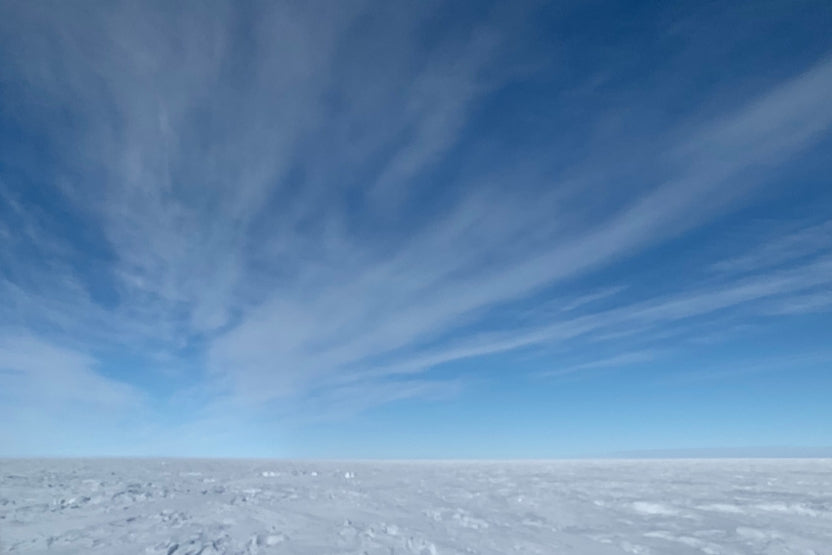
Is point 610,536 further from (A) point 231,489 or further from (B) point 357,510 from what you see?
(A) point 231,489

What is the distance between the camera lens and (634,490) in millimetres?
16453

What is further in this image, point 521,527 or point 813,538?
point 521,527

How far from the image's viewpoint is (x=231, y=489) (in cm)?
1565

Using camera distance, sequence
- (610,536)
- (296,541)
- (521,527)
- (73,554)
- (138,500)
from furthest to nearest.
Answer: (138,500) → (521,527) → (610,536) → (296,541) → (73,554)

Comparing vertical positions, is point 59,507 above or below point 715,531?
above

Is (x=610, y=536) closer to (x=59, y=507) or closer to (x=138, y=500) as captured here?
(x=138, y=500)

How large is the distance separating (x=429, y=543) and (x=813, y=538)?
784 centimetres

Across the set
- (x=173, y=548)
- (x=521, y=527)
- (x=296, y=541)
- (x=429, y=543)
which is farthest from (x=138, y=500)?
(x=521, y=527)

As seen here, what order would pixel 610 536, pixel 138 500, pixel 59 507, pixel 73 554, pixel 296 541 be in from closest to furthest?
1. pixel 73 554
2. pixel 296 541
3. pixel 610 536
4. pixel 59 507
5. pixel 138 500

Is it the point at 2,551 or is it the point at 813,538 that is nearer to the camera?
the point at 2,551

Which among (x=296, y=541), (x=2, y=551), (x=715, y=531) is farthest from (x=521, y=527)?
(x=2, y=551)

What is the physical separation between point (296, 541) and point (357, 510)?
12.1ft

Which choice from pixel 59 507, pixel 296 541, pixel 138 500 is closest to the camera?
pixel 296 541

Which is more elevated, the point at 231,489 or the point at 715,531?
the point at 231,489
